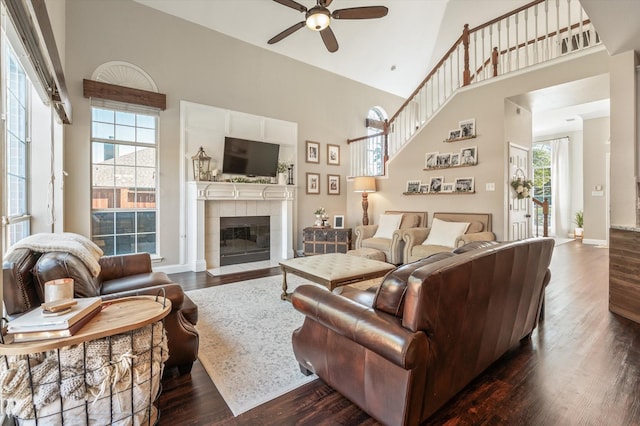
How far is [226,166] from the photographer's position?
521cm

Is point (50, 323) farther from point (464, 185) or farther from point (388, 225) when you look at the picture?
point (464, 185)

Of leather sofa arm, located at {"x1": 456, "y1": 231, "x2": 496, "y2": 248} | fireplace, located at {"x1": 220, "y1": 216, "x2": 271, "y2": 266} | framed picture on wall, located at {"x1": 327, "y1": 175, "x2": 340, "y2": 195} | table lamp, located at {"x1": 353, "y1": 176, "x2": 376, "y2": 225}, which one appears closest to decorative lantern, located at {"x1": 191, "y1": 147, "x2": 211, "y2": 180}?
fireplace, located at {"x1": 220, "y1": 216, "x2": 271, "y2": 266}

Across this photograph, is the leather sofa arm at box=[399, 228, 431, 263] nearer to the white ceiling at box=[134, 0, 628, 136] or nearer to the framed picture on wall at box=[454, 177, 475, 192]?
the framed picture on wall at box=[454, 177, 475, 192]

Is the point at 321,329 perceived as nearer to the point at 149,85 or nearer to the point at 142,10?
the point at 149,85

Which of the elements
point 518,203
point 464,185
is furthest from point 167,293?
point 518,203

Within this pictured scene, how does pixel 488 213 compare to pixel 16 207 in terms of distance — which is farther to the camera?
pixel 488 213

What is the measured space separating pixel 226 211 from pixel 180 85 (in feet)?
7.05

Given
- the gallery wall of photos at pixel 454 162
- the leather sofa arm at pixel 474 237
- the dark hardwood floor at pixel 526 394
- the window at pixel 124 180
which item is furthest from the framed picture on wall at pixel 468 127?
the window at pixel 124 180

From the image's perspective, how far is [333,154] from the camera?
6.86 meters

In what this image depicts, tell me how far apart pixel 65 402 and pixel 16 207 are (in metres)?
2.47

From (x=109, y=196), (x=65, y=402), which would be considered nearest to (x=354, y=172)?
(x=109, y=196)

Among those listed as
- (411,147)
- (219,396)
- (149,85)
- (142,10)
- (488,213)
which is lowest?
(219,396)

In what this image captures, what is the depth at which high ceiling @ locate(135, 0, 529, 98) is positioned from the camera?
4980 mm

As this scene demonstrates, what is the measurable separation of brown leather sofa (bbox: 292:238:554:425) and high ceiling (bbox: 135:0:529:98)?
5.09 m
